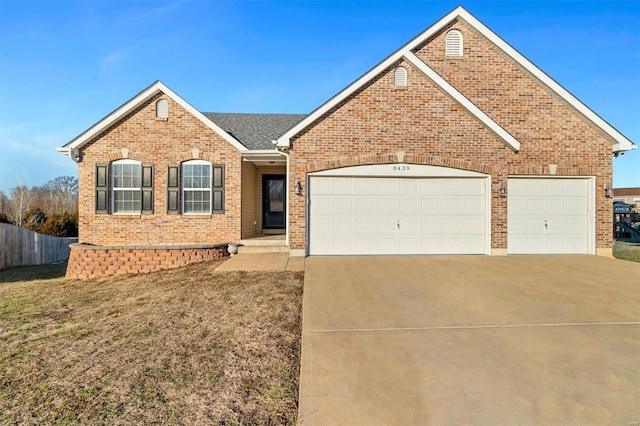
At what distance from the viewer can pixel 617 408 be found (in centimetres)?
259

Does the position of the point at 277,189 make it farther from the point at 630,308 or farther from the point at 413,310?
the point at 630,308

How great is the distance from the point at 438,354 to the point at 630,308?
154 inches

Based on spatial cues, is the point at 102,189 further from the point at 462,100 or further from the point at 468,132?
the point at 468,132

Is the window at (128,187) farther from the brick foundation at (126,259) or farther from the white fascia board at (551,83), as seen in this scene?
the white fascia board at (551,83)

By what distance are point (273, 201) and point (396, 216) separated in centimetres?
572

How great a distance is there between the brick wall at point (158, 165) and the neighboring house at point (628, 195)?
150 ft

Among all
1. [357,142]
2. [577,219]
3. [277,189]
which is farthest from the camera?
[277,189]

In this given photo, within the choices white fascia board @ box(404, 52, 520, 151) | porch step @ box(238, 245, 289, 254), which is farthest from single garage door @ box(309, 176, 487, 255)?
white fascia board @ box(404, 52, 520, 151)

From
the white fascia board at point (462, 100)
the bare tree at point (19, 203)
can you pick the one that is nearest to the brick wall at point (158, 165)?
the white fascia board at point (462, 100)

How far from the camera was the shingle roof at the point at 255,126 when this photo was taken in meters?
11.5

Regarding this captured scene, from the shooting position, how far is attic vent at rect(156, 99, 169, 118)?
10281 mm

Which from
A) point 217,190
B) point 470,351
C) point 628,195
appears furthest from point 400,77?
point 628,195

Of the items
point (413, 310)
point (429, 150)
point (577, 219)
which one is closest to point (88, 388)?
point (413, 310)

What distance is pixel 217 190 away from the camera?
1042cm
